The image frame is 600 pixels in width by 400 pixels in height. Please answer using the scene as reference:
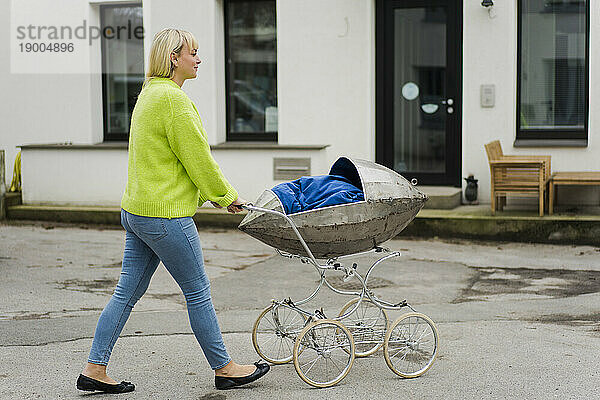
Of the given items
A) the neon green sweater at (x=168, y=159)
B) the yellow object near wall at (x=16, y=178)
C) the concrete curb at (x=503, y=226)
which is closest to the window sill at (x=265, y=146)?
the concrete curb at (x=503, y=226)

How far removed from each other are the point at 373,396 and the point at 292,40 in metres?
8.47

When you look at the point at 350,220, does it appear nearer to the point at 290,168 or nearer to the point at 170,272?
the point at 170,272

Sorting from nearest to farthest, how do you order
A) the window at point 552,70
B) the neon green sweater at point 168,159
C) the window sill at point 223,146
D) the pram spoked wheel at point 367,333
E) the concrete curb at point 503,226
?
the neon green sweater at point 168,159 < the pram spoked wheel at point 367,333 < the concrete curb at point 503,226 < the window at point 552,70 < the window sill at point 223,146

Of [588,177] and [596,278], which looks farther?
[588,177]

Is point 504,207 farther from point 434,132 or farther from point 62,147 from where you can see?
point 62,147

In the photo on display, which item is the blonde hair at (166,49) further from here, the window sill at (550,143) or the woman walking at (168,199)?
the window sill at (550,143)

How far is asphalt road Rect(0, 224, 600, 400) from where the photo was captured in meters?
5.18

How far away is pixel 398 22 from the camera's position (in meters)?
12.7

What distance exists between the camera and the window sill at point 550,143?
11570 mm

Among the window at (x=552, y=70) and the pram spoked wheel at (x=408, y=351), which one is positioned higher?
the window at (x=552, y=70)

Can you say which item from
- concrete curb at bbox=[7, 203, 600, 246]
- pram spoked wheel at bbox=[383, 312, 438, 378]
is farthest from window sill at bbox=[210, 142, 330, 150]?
pram spoked wheel at bbox=[383, 312, 438, 378]

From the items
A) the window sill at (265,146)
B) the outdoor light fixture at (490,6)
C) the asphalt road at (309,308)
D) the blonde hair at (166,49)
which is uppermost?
the outdoor light fixture at (490,6)

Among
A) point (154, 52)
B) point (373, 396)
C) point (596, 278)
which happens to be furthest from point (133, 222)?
point (596, 278)

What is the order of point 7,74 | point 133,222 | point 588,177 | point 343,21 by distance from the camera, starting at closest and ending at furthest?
point 133,222
point 588,177
point 343,21
point 7,74
